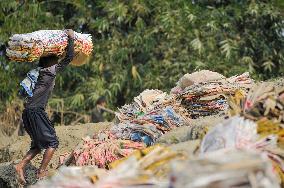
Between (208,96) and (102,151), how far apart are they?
1.23 metres

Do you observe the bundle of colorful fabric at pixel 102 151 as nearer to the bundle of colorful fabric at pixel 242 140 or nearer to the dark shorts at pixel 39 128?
the dark shorts at pixel 39 128

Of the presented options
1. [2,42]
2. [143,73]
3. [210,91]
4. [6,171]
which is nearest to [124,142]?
[210,91]

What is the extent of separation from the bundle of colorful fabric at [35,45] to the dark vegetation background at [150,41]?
6053 millimetres

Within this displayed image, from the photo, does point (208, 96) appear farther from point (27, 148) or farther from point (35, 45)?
point (27, 148)

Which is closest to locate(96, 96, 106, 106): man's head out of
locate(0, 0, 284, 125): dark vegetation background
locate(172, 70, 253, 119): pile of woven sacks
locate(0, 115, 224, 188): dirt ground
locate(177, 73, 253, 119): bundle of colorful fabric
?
locate(0, 0, 284, 125): dark vegetation background

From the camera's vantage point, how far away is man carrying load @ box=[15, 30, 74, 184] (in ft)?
15.8

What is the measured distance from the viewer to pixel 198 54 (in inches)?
443

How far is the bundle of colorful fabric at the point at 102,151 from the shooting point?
4.07 m

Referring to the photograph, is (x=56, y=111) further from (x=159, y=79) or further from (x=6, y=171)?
(x=6, y=171)

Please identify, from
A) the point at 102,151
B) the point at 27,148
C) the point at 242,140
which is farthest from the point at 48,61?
the point at 242,140

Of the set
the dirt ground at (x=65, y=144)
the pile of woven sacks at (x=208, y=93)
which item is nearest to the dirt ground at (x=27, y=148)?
the dirt ground at (x=65, y=144)

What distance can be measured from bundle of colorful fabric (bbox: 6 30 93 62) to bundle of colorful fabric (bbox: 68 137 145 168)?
0.82 meters

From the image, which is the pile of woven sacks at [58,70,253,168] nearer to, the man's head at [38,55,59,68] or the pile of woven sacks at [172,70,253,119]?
the pile of woven sacks at [172,70,253,119]

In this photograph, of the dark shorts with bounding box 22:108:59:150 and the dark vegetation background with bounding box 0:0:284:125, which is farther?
the dark vegetation background with bounding box 0:0:284:125
